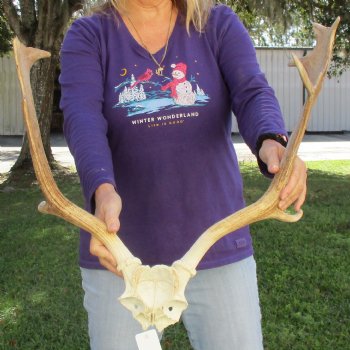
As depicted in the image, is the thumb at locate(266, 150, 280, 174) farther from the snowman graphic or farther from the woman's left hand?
the snowman graphic

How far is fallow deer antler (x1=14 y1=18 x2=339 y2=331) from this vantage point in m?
1.92

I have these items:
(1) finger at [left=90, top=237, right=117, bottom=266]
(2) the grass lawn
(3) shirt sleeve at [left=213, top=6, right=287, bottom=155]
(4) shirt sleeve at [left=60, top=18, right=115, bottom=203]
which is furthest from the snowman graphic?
(2) the grass lawn

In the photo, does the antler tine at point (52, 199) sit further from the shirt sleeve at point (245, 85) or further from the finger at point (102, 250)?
the shirt sleeve at point (245, 85)

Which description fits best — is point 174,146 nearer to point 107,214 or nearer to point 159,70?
point 159,70

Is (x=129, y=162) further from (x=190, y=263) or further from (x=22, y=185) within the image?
(x=22, y=185)

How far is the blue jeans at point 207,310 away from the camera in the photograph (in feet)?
7.59

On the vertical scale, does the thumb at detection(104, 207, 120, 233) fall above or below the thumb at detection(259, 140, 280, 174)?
below

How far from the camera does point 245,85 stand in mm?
2336

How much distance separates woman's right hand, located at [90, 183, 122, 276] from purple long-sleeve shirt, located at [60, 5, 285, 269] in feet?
0.95

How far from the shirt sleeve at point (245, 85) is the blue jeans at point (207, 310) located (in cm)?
52

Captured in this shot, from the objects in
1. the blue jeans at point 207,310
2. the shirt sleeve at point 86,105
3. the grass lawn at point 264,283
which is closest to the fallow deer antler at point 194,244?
the shirt sleeve at point 86,105

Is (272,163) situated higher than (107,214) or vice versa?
(272,163)

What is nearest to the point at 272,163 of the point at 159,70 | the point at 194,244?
the point at 194,244

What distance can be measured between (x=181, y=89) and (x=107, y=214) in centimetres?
60
